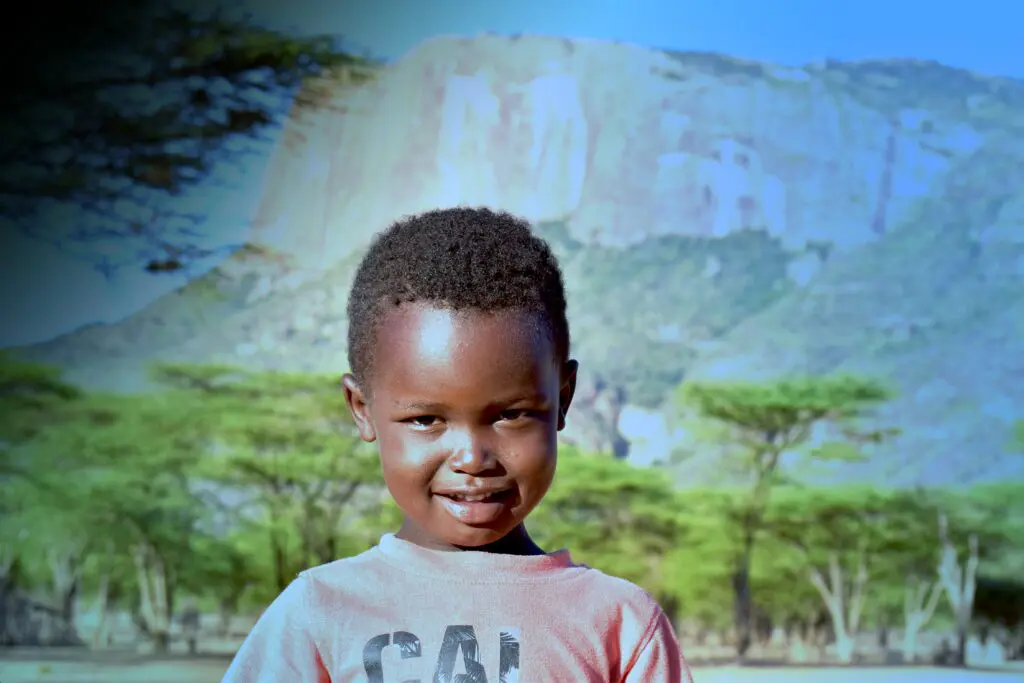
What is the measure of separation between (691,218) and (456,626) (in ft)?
32.5

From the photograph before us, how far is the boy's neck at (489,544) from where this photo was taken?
1.31m

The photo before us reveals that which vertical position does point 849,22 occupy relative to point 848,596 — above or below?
above

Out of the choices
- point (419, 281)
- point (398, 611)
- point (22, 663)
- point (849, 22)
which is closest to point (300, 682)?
point (398, 611)

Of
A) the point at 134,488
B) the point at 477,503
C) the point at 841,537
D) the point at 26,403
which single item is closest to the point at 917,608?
the point at 841,537

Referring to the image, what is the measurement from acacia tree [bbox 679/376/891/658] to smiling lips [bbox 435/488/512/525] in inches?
374

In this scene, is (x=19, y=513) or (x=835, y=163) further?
(x=835, y=163)

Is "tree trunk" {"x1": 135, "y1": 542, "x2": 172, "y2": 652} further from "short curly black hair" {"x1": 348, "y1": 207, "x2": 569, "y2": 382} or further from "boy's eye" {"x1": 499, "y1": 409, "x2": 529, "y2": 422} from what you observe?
"boy's eye" {"x1": 499, "y1": 409, "x2": 529, "y2": 422}

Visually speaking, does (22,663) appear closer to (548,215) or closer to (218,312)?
(218,312)

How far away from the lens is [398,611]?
4.09 ft

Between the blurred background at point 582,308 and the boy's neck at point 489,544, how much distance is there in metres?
9.02

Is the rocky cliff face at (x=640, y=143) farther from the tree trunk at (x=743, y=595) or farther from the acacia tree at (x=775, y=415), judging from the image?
the tree trunk at (x=743, y=595)

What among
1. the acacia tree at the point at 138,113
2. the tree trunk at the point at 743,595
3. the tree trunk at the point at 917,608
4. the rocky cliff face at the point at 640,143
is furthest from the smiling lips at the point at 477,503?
the tree trunk at the point at 917,608

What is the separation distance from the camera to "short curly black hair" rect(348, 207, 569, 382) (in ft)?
4.09

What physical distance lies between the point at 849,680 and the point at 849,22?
5499mm
